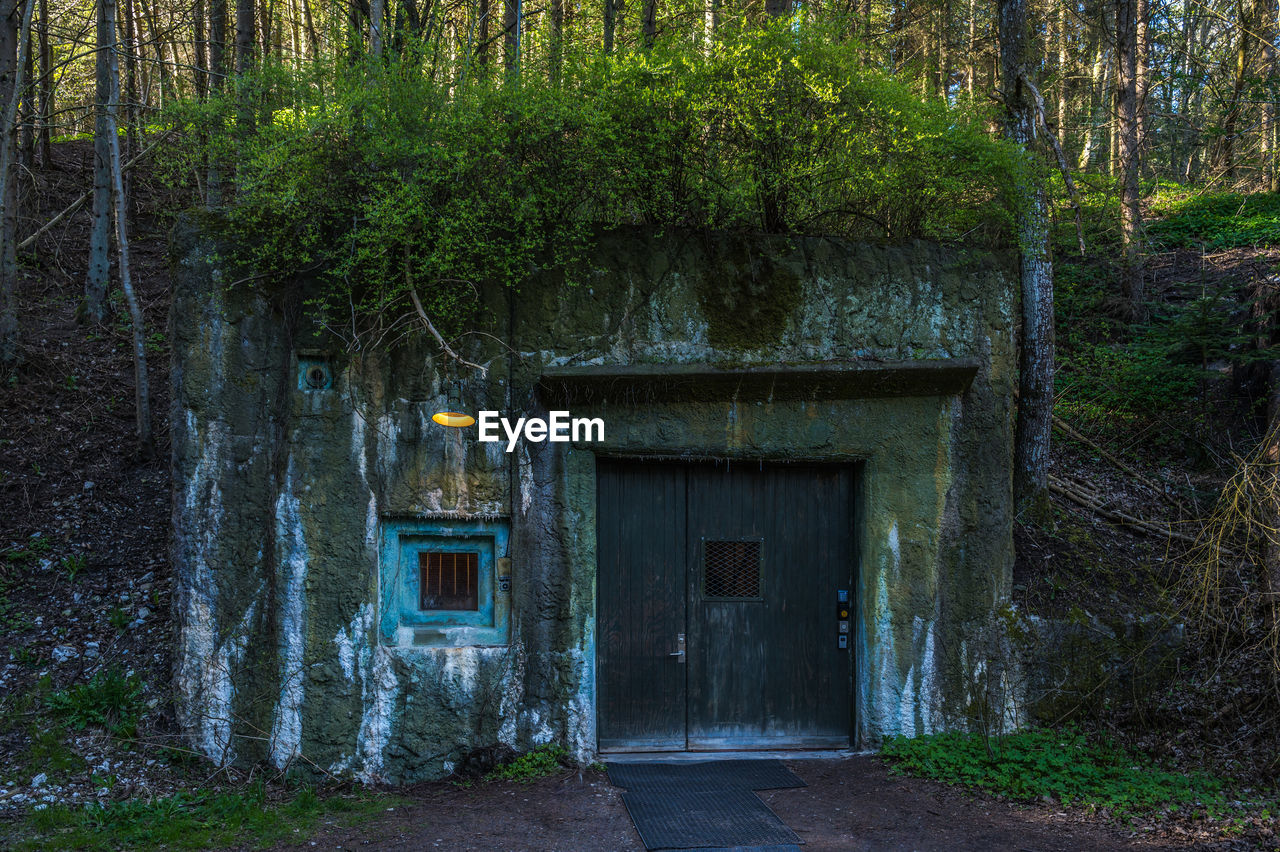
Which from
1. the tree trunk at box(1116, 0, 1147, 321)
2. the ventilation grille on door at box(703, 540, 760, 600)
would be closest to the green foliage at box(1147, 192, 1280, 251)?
the tree trunk at box(1116, 0, 1147, 321)

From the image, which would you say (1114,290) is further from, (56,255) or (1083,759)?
(56,255)

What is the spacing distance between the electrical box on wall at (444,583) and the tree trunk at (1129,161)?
9582mm

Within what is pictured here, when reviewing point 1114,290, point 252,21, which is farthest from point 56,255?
point 1114,290

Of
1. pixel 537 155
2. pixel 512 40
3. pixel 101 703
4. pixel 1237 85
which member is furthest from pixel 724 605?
pixel 1237 85

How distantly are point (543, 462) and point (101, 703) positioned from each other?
356 cm

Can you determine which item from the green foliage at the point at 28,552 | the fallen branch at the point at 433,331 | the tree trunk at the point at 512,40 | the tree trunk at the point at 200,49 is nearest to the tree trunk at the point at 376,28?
the tree trunk at the point at 512,40

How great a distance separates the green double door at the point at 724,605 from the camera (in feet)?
20.2

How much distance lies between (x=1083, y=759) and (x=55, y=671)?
24.5ft

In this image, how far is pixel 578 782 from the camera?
221 inches

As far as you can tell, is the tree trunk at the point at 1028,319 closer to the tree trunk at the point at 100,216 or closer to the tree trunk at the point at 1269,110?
the tree trunk at the point at 1269,110

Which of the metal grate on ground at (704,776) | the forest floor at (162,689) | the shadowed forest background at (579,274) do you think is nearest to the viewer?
Result: the forest floor at (162,689)

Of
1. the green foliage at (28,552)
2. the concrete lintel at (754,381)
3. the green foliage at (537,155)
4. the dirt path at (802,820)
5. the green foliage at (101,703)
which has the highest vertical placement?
the green foliage at (537,155)

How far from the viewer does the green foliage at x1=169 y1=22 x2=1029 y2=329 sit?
215 inches

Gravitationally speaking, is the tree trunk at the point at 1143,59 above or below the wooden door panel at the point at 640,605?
above
